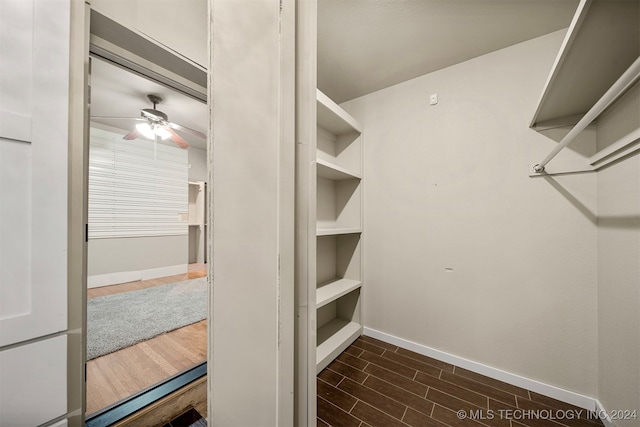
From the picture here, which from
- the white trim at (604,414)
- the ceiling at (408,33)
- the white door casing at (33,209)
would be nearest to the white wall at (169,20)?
the white door casing at (33,209)

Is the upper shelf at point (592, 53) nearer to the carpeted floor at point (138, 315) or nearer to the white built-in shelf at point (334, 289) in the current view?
the white built-in shelf at point (334, 289)

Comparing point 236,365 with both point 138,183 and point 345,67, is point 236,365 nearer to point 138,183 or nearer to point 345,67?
point 345,67

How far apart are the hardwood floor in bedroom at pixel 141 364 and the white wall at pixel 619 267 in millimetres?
2319

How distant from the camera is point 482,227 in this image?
1592 millimetres

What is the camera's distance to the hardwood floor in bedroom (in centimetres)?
127

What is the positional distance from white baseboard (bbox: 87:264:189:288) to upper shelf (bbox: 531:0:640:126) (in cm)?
447

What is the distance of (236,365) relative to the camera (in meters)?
0.55

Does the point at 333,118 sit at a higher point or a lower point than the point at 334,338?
higher

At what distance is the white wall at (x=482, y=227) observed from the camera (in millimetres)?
1334

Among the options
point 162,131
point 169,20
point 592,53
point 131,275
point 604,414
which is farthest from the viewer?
point 131,275

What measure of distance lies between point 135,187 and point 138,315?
81.0 inches


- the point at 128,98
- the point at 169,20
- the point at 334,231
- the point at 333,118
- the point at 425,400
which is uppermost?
the point at 128,98

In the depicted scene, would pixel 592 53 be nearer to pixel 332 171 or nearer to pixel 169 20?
pixel 332 171

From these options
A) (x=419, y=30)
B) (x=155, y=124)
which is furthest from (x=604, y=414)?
(x=155, y=124)
